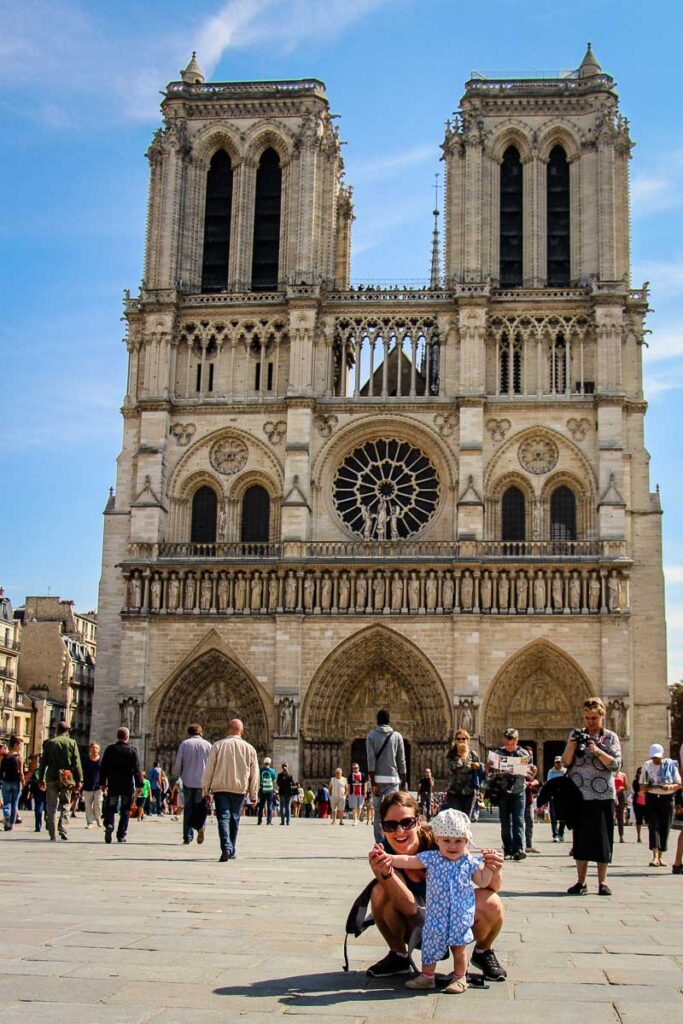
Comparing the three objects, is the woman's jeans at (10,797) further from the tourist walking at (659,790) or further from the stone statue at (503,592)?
the stone statue at (503,592)

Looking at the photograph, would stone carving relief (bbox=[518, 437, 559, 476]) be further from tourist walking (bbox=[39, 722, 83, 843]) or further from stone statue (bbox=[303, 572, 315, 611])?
tourist walking (bbox=[39, 722, 83, 843])

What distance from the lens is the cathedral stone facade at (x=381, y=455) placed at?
3525 centimetres

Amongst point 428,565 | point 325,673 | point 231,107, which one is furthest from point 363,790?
point 231,107

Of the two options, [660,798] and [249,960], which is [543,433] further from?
[249,960]

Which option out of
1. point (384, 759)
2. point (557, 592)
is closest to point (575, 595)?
point (557, 592)

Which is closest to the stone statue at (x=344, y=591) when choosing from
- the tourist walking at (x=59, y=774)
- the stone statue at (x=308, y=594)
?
the stone statue at (x=308, y=594)

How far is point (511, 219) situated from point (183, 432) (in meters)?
11.5

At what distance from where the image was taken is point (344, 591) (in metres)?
35.7

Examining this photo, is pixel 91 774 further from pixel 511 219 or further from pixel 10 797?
pixel 511 219

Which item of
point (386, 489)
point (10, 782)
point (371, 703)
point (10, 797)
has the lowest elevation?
point (10, 797)

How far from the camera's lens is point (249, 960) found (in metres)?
6.80

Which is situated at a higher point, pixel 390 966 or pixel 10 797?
pixel 10 797

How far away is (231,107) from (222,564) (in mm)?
14122

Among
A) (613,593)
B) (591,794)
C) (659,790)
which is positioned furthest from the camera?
(613,593)
